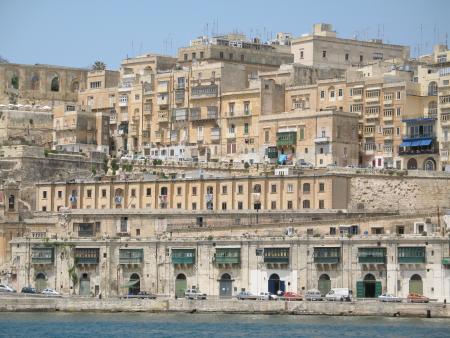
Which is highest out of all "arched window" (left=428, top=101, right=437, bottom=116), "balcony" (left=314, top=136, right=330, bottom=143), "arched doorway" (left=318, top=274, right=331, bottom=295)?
"arched window" (left=428, top=101, right=437, bottom=116)

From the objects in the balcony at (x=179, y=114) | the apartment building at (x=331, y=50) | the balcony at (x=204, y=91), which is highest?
the apartment building at (x=331, y=50)

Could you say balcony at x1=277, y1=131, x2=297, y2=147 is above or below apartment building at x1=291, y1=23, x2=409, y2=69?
below

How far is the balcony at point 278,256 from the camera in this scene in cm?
9038

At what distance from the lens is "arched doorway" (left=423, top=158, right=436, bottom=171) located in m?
112

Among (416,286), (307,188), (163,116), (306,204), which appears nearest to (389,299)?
(416,286)

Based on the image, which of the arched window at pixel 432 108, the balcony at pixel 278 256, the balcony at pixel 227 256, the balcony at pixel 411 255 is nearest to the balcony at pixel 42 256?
the balcony at pixel 227 256

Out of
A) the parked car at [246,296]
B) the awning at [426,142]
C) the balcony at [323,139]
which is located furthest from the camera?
the balcony at [323,139]

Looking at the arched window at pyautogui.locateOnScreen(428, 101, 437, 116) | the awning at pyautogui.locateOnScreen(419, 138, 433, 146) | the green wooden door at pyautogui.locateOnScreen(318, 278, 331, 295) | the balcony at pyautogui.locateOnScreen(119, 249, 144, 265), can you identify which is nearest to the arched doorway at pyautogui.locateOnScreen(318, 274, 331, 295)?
the green wooden door at pyautogui.locateOnScreen(318, 278, 331, 295)

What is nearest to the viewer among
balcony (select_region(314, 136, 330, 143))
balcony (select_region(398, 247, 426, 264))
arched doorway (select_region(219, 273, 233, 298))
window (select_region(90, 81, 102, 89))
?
balcony (select_region(398, 247, 426, 264))

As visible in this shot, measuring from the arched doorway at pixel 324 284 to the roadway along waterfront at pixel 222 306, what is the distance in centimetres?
369

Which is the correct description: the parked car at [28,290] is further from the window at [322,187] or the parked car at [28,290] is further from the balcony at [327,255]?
the window at [322,187]

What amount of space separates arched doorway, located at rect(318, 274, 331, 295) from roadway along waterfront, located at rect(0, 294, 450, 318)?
3685mm

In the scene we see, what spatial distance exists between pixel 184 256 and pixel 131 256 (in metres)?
3.43

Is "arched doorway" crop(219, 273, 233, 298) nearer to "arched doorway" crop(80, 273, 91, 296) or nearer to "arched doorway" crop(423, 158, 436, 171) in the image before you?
"arched doorway" crop(80, 273, 91, 296)
